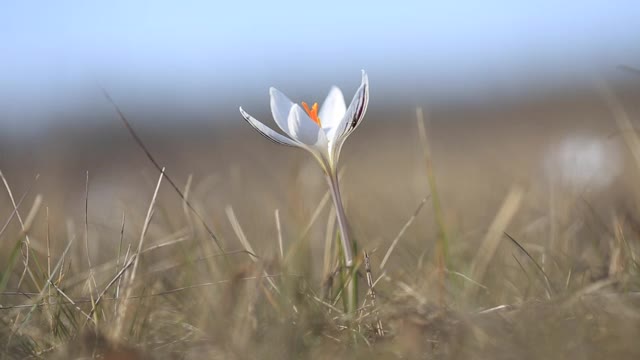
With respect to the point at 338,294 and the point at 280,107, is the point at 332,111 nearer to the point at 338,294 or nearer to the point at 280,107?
the point at 280,107

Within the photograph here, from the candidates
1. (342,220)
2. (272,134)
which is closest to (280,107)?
(272,134)

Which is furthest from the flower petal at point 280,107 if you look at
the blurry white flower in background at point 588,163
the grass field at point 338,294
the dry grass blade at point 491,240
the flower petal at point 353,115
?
the blurry white flower in background at point 588,163

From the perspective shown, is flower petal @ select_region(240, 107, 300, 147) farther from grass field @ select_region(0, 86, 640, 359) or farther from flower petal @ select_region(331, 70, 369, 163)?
grass field @ select_region(0, 86, 640, 359)

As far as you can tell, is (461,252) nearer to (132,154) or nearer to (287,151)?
(287,151)

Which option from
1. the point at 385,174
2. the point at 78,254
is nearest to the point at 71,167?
the point at 385,174

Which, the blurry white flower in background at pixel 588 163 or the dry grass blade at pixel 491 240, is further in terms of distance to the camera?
the blurry white flower in background at pixel 588 163

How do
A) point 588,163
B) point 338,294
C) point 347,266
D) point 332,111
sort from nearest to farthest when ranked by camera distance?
point 347,266 → point 338,294 → point 332,111 → point 588,163

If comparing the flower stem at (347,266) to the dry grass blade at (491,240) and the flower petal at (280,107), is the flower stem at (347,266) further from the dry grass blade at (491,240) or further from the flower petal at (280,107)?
the dry grass blade at (491,240)
